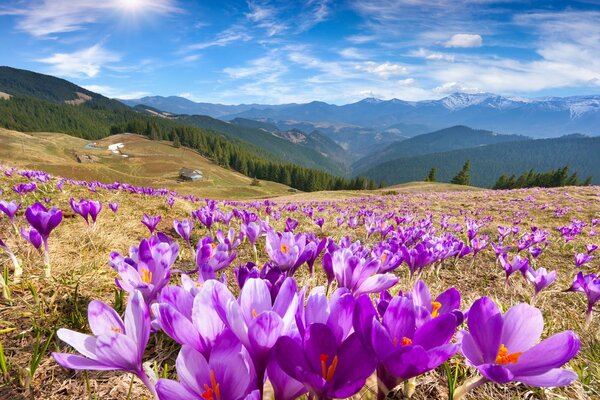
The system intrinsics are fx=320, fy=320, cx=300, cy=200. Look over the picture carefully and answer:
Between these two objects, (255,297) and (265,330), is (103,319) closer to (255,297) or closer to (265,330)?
(255,297)

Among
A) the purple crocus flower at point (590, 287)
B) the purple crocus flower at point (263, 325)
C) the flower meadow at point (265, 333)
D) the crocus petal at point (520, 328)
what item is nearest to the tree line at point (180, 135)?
the purple crocus flower at point (590, 287)

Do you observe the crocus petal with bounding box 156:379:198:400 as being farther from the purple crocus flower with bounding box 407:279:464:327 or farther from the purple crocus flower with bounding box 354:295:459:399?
the purple crocus flower with bounding box 407:279:464:327

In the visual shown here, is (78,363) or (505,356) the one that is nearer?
(78,363)

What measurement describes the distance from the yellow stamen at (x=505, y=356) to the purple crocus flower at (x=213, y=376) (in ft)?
3.19

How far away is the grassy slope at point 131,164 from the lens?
A: 62.1 m

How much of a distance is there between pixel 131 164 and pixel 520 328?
10772cm

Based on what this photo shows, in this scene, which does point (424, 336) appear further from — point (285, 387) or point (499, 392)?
point (499, 392)

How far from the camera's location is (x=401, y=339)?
1.16 m

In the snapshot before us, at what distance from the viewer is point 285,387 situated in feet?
3.28

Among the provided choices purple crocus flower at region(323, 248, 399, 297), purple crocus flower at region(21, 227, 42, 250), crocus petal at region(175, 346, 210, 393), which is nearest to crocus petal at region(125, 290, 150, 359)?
crocus petal at region(175, 346, 210, 393)

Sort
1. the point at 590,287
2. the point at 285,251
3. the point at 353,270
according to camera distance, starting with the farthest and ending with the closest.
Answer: the point at 590,287 → the point at 285,251 → the point at 353,270

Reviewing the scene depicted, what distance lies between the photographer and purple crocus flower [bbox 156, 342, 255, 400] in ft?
2.90

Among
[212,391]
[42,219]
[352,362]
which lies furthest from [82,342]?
[42,219]

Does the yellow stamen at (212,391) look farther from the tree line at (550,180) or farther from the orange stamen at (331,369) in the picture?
the tree line at (550,180)
